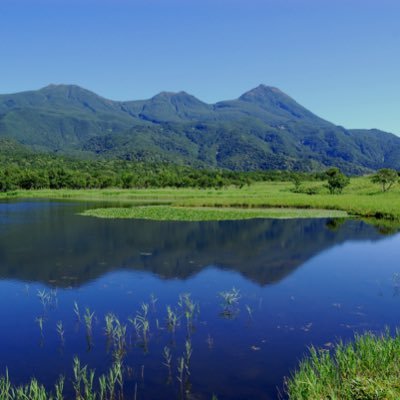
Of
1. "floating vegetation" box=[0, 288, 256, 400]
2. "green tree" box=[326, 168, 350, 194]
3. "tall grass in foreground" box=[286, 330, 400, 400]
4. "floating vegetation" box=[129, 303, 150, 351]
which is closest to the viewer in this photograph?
"tall grass in foreground" box=[286, 330, 400, 400]

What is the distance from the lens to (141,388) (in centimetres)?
1375

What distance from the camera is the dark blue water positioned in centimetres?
1520

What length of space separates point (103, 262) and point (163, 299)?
10.3 meters

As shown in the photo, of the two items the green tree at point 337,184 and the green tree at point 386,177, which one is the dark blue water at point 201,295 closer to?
the green tree at point 386,177

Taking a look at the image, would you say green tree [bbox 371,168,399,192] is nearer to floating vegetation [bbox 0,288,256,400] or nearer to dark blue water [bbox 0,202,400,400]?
dark blue water [bbox 0,202,400,400]

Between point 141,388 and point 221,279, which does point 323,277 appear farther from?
point 141,388

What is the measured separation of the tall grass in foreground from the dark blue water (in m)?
2.12

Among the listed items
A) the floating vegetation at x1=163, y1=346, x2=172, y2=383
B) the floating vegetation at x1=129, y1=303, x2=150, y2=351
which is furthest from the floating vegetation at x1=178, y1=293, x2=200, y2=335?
the floating vegetation at x1=163, y1=346, x2=172, y2=383

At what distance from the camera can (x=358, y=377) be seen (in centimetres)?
1134

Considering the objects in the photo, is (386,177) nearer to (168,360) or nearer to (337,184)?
(337,184)

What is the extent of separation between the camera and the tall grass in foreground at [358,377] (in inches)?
432

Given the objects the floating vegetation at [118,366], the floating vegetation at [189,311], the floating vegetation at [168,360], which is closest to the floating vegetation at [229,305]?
the floating vegetation at [118,366]

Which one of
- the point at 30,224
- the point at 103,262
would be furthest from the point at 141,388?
the point at 30,224

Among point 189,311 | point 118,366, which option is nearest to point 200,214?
point 189,311
